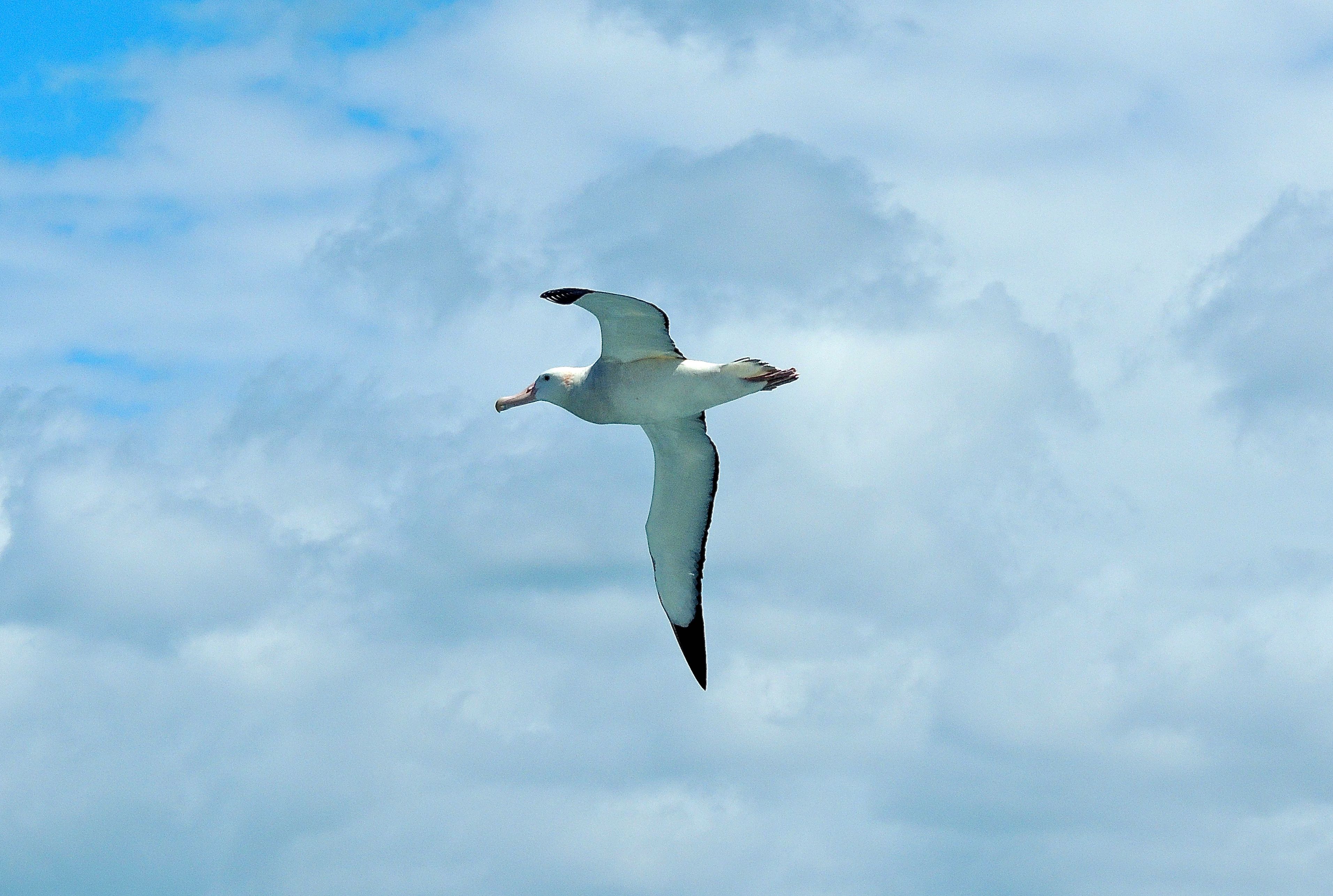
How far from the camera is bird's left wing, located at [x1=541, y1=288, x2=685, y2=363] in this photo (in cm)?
1964

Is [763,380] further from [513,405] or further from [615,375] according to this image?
[513,405]

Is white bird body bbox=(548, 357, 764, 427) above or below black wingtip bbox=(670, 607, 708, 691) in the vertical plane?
above

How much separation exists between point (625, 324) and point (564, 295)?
5.38ft

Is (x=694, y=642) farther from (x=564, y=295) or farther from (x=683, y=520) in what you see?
(x=564, y=295)

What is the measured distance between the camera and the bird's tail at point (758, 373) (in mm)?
21188

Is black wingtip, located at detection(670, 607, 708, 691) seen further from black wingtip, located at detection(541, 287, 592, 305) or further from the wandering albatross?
black wingtip, located at detection(541, 287, 592, 305)

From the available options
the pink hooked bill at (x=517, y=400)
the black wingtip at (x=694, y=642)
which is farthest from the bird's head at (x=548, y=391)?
the black wingtip at (x=694, y=642)

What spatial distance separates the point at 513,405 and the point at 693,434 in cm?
270

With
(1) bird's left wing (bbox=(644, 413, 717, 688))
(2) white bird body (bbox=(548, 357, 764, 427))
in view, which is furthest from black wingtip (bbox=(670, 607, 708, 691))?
(2) white bird body (bbox=(548, 357, 764, 427))

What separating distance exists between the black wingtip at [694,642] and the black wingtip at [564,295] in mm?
6581

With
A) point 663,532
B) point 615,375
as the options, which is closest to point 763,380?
point 615,375

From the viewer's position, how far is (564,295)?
1941 centimetres

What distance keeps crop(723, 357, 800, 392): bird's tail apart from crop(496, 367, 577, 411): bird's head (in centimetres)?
263

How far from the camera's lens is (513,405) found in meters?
24.0
